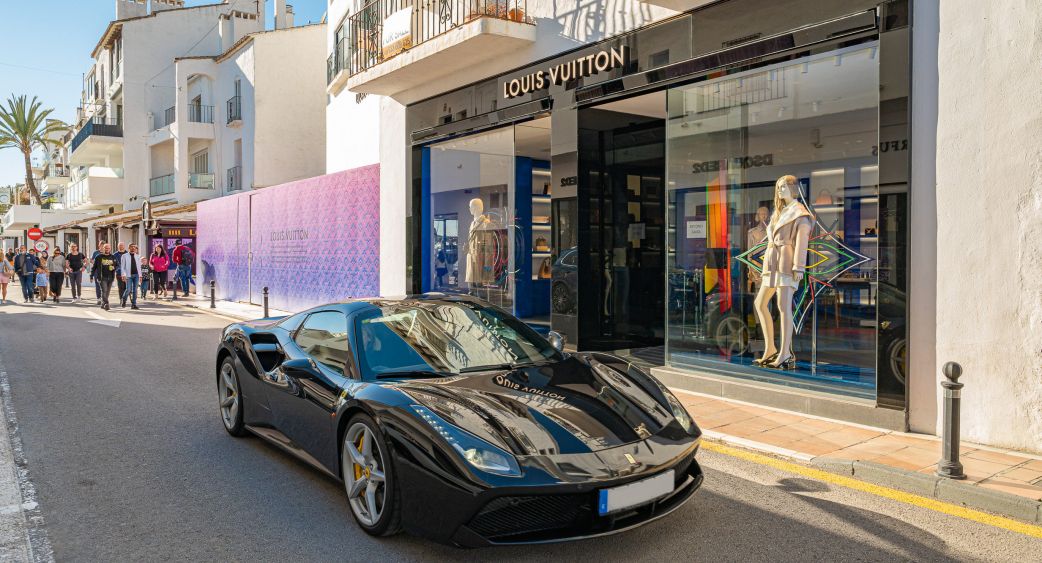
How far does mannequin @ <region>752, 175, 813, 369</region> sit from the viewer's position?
→ 7453 mm

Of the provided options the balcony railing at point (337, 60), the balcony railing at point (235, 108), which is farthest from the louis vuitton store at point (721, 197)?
the balcony railing at point (235, 108)

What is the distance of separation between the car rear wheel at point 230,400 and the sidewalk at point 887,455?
12.5 ft

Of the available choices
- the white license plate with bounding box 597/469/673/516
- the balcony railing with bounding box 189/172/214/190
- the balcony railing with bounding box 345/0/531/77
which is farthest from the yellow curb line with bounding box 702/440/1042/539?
the balcony railing with bounding box 189/172/214/190

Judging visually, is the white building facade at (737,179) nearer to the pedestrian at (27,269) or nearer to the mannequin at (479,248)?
the mannequin at (479,248)

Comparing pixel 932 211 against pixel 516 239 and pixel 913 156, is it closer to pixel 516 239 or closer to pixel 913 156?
pixel 913 156

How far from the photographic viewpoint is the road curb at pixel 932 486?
4246mm

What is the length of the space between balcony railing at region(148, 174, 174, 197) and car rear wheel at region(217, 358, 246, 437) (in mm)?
35647

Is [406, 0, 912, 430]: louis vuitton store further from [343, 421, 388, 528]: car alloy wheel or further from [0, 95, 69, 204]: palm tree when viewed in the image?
[0, 95, 69, 204]: palm tree

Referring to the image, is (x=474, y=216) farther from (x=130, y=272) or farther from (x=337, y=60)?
(x=130, y=272)

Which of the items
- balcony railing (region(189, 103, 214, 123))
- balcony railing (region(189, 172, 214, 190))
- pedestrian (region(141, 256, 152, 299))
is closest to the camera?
pedestrian (region(141, 256, 152, 299))

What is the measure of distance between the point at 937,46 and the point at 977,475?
134 inches

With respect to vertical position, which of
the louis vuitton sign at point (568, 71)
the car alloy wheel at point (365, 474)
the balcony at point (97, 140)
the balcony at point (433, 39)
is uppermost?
the balcony at point (97, 140)

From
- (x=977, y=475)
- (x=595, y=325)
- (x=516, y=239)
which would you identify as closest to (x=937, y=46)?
(x=977, y=475)

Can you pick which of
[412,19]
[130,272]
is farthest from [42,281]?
[412,19]
